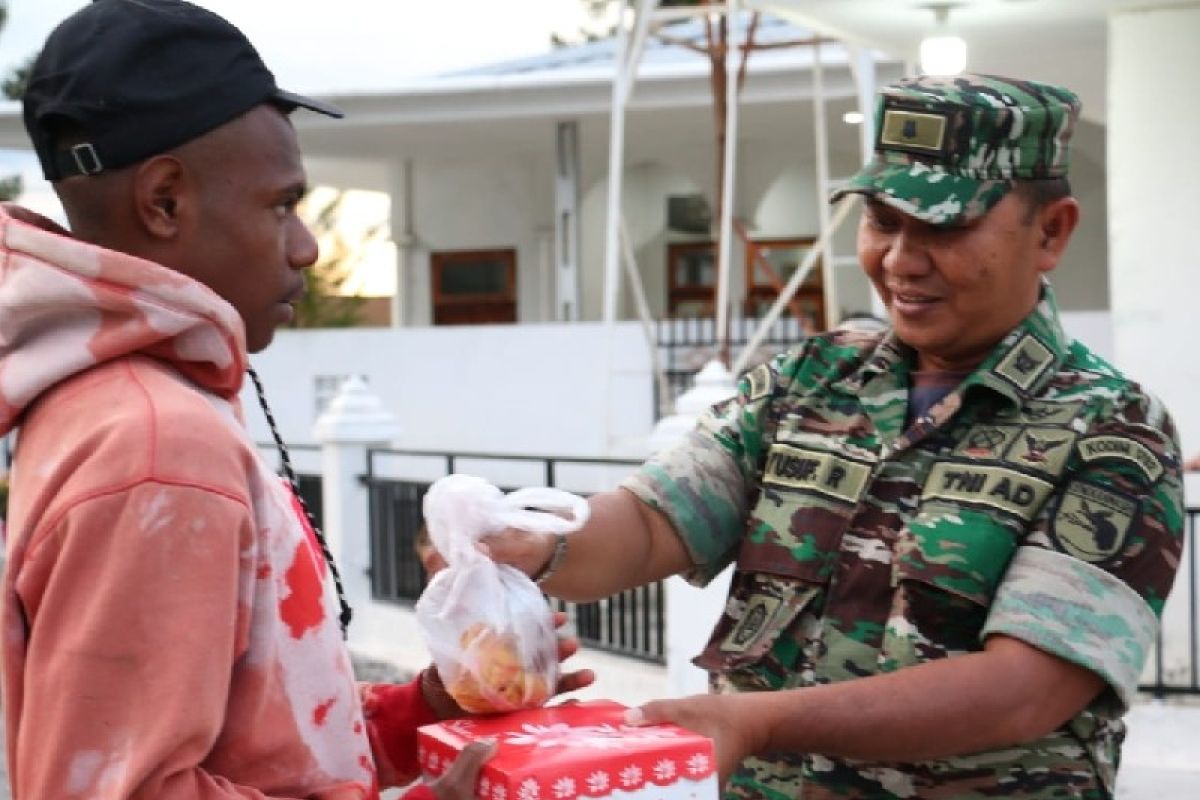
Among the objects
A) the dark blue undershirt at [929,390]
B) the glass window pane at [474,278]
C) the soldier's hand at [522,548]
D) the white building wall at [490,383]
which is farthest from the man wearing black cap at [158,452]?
the glass window pane at [474,278]

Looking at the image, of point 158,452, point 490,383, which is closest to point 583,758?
point 158,452

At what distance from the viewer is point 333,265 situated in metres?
25.7

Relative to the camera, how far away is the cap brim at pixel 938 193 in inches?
93.0

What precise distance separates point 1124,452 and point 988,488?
0.19 meters

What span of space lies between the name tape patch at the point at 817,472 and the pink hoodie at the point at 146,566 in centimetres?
94

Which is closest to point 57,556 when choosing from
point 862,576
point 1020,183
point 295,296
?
point 295,296

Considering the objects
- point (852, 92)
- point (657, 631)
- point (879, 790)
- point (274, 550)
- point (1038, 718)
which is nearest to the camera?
point (274, 550)

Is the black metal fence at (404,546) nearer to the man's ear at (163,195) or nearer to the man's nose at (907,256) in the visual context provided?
the man's nose at (907,256)

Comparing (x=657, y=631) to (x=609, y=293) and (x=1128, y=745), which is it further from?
(x=609, y=293)

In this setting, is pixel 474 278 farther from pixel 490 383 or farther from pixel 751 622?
pixel 751 622

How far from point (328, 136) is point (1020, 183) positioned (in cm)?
1530

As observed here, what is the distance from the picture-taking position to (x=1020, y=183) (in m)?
2.39

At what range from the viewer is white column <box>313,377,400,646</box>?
10.8m

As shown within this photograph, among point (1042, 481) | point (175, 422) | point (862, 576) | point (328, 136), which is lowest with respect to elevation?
point (862, 576)
